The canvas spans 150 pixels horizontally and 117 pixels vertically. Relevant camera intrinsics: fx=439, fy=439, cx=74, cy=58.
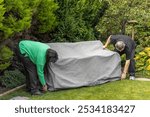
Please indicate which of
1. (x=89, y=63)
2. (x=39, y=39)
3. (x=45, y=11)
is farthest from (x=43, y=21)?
(x=89, y=63)

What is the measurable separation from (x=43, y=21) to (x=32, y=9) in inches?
39.7

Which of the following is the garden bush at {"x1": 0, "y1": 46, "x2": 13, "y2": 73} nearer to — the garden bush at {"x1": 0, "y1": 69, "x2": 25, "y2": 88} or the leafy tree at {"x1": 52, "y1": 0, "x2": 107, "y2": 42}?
the garden bush at {"x1": 0, "y1": 69, "x2": 25, "y2": 88}

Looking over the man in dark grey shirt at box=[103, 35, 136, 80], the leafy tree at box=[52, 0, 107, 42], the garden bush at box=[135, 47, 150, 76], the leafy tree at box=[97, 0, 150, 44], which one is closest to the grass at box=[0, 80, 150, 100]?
the man in dark grey shirt at box=[103, 35, 136, 80]

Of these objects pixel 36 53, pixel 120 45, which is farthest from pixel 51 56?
pixel 120 45

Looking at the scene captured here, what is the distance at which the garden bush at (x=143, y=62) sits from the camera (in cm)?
1225

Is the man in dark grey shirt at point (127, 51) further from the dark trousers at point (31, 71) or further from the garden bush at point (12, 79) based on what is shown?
the garden bush at point (12, 79)

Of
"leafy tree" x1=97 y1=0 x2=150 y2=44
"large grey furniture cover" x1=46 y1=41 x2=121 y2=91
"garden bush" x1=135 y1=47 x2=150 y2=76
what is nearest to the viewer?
"large grey furniture cover" x1=46 y1=41 x2=121 y2=91

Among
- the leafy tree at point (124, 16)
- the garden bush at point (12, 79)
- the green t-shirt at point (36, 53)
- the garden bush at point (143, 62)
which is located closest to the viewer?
the green t-shirt at point (36, 53)

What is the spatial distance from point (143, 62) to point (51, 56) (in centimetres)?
346

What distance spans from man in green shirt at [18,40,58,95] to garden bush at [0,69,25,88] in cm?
70

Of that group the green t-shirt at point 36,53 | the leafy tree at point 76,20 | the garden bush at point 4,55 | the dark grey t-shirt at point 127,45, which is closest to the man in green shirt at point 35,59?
the green t-shirt at point 36,53

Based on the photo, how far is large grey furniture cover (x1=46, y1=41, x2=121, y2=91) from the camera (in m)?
10.6

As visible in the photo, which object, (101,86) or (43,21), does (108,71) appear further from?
(43,21)

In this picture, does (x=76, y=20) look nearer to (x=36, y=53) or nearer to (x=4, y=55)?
(x=36, y=53)
